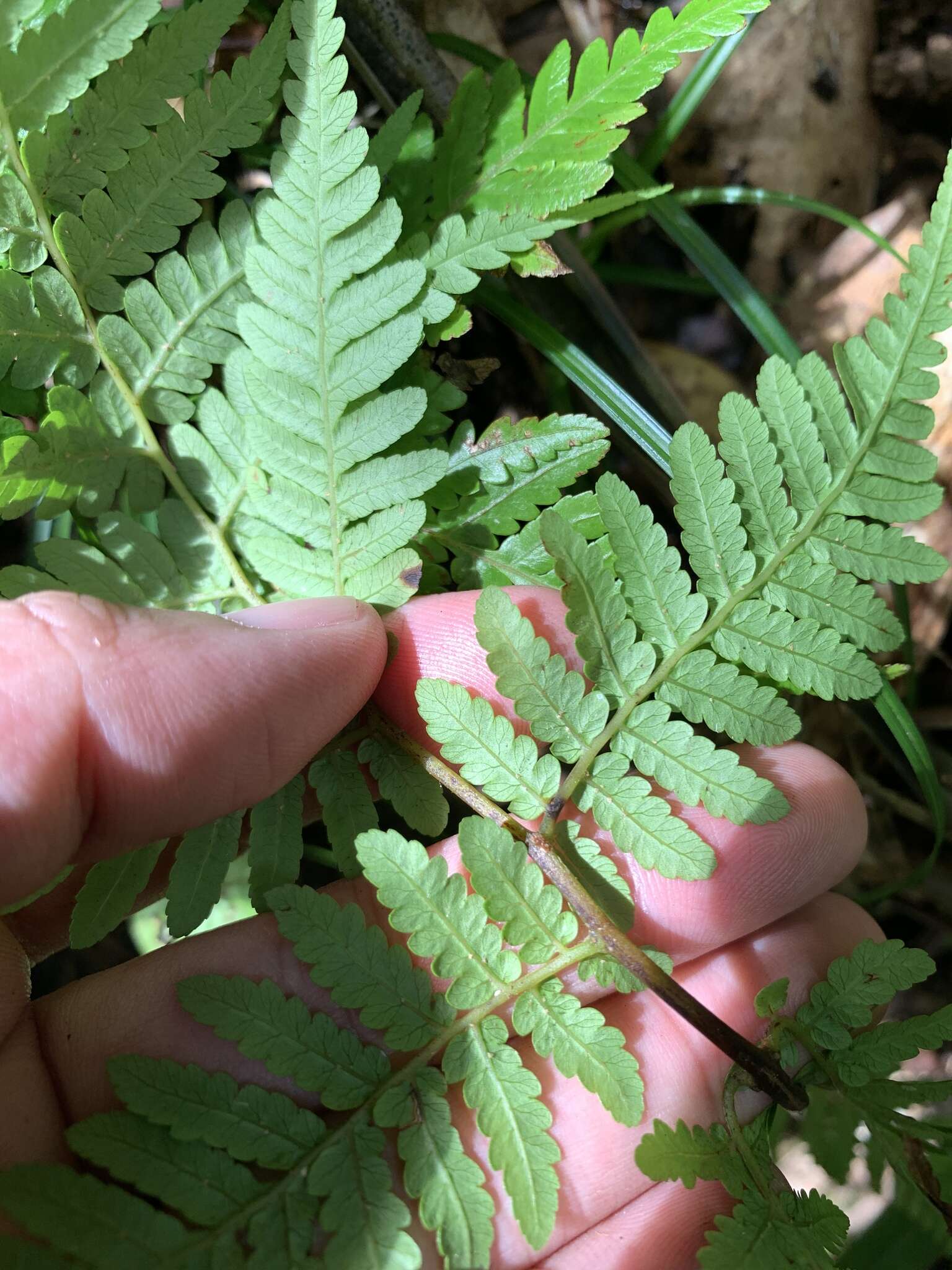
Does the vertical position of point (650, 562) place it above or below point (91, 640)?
below

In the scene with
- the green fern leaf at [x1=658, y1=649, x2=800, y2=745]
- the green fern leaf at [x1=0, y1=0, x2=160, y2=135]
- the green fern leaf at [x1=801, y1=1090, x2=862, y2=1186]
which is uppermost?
the green fern leaf at [x1=0, y1=0, x2=160, y2=135]

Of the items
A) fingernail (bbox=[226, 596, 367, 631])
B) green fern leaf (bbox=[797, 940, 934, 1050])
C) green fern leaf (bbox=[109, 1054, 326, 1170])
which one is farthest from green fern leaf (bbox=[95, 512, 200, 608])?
green fern leaf (bbox=[797, 940, 934, 1050])

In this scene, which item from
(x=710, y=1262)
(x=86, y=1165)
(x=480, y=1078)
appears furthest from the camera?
(x=86, y=1165)

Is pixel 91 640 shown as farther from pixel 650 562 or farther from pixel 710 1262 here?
pixel 710 1262

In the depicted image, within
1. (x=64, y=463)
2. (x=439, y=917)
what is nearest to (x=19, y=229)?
(x=64, y=463)

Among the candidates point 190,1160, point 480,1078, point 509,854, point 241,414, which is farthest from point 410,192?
point 190,1160

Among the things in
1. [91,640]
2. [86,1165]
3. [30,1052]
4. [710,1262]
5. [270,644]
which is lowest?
[710,1262]

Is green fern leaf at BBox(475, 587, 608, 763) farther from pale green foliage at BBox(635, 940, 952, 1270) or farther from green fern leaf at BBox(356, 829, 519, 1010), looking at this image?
pale green foliage at BBox(635, 940, 952, 1270)
